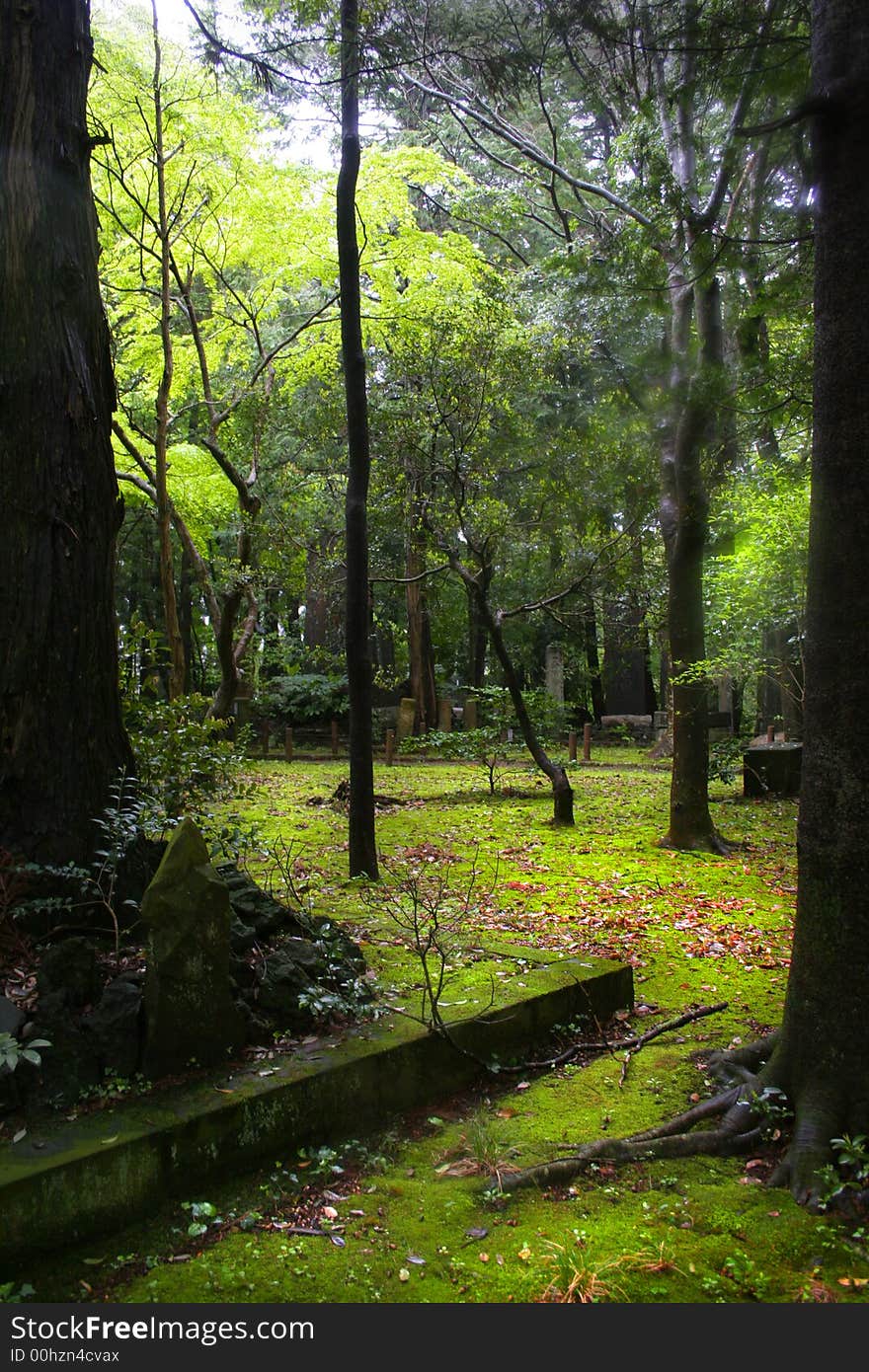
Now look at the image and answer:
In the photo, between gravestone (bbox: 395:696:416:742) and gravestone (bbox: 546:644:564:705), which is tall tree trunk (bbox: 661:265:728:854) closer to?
gravestone (bbox: 395:696:416:742)

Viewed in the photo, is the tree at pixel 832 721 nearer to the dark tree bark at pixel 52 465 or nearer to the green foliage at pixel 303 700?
the dark tree bark at pixel 52 465

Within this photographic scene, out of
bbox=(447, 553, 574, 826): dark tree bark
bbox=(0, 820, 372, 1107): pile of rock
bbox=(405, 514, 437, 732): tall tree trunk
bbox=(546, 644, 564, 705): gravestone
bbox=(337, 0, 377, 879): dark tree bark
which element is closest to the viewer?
bbox=(0, 820, 372, 1107): pile of rock

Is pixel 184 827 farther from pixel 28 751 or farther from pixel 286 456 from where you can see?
pixel 286 456

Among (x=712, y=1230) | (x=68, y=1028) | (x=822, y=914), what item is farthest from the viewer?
(x=822, y=914)

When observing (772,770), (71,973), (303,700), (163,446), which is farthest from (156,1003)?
(303,700)

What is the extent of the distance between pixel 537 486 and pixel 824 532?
1026 centimetres

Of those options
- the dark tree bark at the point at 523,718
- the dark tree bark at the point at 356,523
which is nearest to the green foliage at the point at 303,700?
the dark tree bark at the point at 523,718

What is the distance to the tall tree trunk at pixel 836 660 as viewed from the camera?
3299mm

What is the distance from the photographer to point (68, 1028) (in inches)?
124

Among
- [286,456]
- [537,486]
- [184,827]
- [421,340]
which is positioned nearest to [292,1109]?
[184,827]

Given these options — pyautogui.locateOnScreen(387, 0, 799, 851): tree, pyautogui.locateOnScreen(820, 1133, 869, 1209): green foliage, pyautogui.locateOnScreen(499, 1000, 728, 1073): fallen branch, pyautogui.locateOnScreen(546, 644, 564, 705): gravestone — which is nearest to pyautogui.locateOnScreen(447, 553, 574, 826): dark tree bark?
pyautogui.locateOnScreen(387, 0, 799, 851): tree

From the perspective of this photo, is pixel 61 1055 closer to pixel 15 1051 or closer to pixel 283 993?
pixel 15 1051

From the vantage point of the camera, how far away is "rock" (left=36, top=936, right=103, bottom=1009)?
3230mm

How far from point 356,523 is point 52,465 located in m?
3.77
